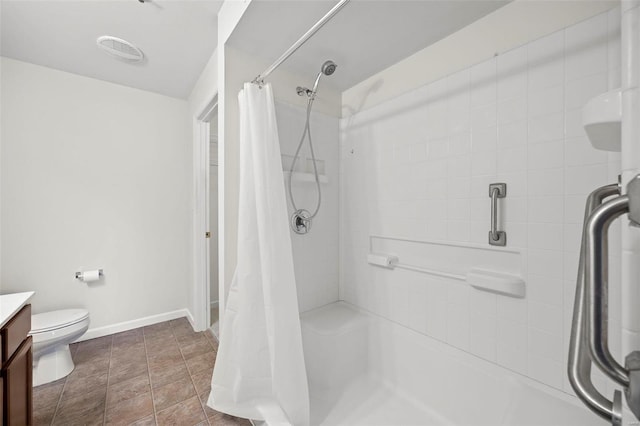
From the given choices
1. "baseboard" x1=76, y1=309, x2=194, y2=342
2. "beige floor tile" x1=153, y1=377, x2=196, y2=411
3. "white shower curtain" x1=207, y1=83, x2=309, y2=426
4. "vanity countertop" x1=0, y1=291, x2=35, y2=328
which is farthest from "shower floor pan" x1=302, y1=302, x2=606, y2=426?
"baseboard" x1=76, y1=309, x2=194, y2=342

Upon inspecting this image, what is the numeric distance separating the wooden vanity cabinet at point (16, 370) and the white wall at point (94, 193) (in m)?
1.27

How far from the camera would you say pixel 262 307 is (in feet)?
4.20

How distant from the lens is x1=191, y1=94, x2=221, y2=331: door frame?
232 cm

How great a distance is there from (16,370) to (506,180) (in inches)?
88.8

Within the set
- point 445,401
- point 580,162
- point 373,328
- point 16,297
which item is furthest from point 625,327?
point 16,297

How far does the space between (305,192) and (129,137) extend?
179 centimetres

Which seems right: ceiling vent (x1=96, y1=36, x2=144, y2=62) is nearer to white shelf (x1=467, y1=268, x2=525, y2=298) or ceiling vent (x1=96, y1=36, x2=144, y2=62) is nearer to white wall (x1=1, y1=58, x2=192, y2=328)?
white wall (x1=1, y1=58, x2=192, y2=328)

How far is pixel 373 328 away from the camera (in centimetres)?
174

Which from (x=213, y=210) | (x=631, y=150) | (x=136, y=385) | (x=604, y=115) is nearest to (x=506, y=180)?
(x=604, y=115)

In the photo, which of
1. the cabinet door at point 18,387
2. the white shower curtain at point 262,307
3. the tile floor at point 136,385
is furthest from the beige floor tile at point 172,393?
the cabinet door at point 18,387

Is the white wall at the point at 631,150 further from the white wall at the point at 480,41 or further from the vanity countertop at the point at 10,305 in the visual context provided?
the vanity countertop at the point at 10,305

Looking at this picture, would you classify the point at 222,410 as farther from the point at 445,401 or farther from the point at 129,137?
the point at 129,137

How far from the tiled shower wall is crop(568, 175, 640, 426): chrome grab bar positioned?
80 cm

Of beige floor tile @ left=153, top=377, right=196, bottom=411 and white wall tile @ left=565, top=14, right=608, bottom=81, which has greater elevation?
white wall tile @ left=565, top=14, right=608, bottom=81
